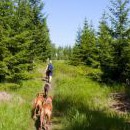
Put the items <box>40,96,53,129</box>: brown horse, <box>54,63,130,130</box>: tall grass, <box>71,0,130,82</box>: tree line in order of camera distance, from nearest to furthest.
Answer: <box>40,96,53,129</box>: brown horse < <box>54,63,130,130</box>: tall grass < <box>71,0,130,82</box>: tree line

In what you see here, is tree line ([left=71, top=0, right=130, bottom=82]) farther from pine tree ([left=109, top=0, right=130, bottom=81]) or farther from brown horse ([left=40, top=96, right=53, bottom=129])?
brown horse ([left=40, top=96, right=53, bottom=129])

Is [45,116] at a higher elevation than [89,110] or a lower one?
higher

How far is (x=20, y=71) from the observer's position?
23953mm

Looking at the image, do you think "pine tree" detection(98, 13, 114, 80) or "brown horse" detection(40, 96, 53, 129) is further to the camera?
"pine tree" detection(98, 13, 114, 80)

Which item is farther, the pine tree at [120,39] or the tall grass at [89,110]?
the pine tree at [120,39]

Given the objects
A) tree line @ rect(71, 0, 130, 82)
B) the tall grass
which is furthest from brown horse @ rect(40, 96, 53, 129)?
tree line @ rect(71, 0, 130, 82)

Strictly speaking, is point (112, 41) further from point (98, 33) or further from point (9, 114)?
point (9, 114)

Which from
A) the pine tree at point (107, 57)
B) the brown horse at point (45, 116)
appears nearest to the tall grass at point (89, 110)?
the brown horse at point (45, 116)

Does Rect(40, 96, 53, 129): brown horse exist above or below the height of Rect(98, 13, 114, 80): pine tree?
below

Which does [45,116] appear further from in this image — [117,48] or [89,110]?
Result: [117,48]

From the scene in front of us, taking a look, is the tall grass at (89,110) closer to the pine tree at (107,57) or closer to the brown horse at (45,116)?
the brown horse at (45,116)

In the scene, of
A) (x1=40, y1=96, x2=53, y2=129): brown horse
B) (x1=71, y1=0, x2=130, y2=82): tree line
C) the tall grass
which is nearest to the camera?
(x1=40, y1=96, x2=53, y2=129): brown horse

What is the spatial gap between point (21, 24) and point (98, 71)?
783 cm

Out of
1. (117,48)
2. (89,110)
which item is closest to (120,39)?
(117,48)
